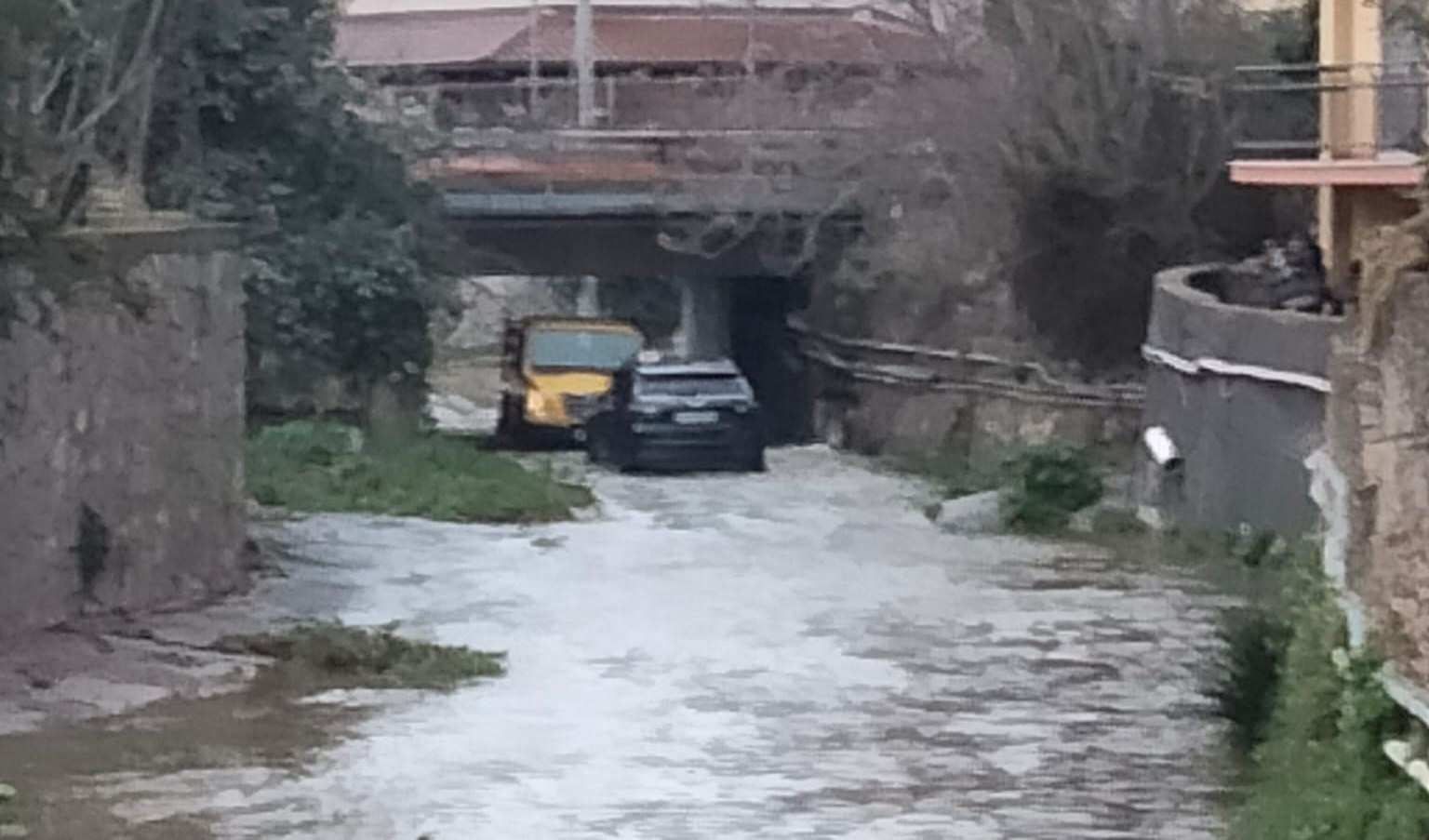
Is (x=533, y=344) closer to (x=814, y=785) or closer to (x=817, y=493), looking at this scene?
(x=817, y=493)

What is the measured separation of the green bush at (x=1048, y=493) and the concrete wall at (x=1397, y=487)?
1640 centimetres

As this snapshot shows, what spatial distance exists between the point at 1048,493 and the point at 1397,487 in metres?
17.7

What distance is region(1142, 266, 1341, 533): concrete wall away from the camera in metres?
21.8

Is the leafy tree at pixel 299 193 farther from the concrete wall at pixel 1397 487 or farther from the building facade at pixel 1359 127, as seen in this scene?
the concrete wall at pixel 1397 487

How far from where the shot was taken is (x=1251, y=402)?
2302 centimetres

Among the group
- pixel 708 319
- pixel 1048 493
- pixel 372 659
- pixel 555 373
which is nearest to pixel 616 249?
pixel 555 373

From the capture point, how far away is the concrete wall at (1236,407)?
21.8 meters

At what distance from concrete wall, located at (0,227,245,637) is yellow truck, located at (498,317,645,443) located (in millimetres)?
17817

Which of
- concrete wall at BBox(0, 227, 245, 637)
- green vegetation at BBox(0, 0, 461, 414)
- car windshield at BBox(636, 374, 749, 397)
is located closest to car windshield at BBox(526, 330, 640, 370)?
green vegetation at BBox(0, 0, 461, 414)

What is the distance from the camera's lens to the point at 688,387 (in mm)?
34031

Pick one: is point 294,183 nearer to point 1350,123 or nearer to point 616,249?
point 616,249

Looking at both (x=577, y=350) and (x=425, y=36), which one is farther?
(x=425, y=36)

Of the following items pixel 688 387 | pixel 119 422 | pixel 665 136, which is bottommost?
pixel 688 387

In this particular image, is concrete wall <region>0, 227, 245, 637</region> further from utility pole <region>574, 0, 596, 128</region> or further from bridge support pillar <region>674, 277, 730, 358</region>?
bridge support pillar <region>674, 277, 730, 358</region>
